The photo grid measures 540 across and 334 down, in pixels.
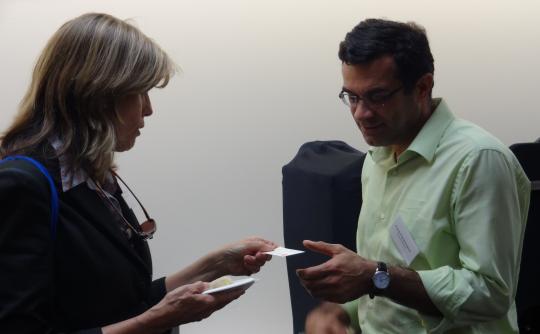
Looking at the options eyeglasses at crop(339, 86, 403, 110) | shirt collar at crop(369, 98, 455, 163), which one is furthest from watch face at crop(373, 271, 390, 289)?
eyeglasses at crop(339, 86, 403, 110)

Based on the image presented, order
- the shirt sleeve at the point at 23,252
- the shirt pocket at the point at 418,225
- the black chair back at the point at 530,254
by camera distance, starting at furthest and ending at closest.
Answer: the black chair back at the point at 530,254 < the shirt pocket at the point at 418,225 < the shirt sleeve at the point at 23,252

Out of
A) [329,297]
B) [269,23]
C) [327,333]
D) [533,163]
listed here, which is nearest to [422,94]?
[329,297]

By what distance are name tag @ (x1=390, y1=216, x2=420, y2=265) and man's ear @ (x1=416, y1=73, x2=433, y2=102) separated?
345 mm

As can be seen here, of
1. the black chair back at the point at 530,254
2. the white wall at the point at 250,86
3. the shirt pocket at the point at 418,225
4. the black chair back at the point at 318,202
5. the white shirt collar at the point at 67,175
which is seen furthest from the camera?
the white wall at the point at 250,86

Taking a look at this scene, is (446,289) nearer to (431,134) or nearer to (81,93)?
(431,134)

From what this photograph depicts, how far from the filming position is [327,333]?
168 cm

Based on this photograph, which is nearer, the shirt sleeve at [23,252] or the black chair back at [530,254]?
the shirt sleeve at [23,252]

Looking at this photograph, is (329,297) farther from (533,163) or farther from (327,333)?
(533,163)

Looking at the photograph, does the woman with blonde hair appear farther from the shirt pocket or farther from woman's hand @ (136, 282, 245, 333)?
the shirt pocket

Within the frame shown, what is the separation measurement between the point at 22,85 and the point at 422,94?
8.72 feet

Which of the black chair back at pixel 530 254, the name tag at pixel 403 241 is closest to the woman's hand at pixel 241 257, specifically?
the name tag at pixel 403 241

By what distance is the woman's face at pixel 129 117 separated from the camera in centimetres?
147

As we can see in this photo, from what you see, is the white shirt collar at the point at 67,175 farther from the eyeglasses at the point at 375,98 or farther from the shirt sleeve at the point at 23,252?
the eyeglasses at the point at 375,98

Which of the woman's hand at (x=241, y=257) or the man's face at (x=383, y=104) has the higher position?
the man's face at (x=383, y=104)
